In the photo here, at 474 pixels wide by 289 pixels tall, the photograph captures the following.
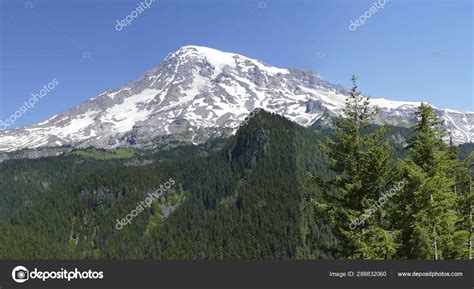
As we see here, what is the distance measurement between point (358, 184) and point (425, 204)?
5.22 m

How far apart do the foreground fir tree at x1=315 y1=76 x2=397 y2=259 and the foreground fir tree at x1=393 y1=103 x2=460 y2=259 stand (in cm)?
155

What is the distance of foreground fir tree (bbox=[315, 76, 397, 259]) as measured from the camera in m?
25.1

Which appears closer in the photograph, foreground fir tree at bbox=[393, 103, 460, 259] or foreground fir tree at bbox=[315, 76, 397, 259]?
foreground fir tree at bbox=[315, 76, 397, 259]

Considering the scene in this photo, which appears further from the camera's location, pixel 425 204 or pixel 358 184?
pixel 425 204

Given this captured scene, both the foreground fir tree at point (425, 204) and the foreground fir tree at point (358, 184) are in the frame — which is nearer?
the foreground fir tree at point (358, 184)

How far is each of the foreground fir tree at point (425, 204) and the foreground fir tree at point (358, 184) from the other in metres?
1.55

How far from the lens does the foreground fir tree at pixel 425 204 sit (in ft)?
89.5

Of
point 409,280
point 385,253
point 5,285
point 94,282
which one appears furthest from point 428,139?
point 5,285

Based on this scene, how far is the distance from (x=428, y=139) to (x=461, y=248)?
8.64 meters

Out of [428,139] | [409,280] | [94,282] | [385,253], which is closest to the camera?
[94,282]

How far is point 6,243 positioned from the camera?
616 ft

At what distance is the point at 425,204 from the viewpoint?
28094 millimetres

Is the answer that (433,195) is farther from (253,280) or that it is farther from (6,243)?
(6,243)

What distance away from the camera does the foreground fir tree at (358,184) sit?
989 inches
